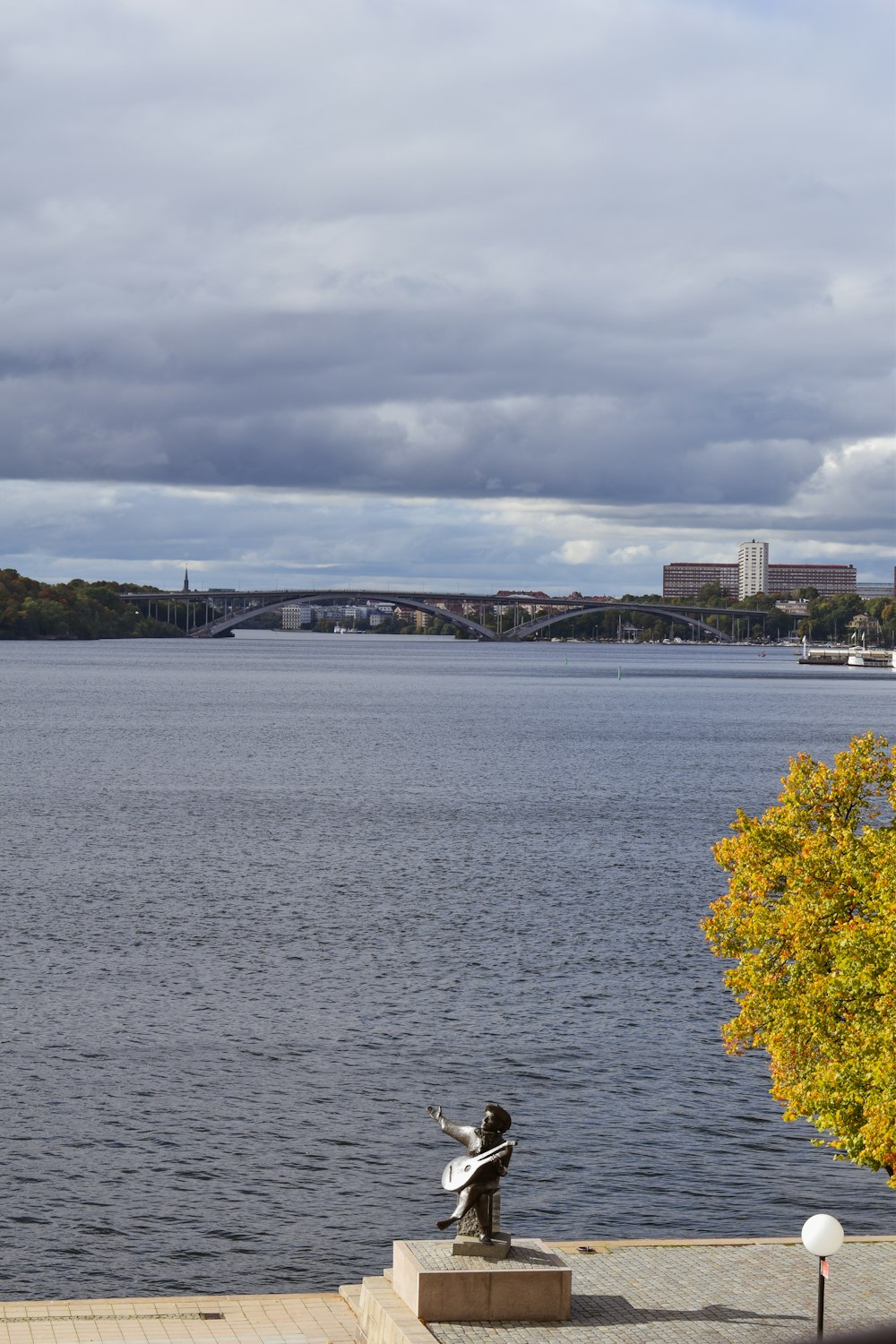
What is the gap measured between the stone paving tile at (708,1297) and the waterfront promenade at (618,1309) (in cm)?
2

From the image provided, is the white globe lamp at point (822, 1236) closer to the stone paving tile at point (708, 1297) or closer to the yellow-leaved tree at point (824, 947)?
the stone paving tile at point (708, 1297)

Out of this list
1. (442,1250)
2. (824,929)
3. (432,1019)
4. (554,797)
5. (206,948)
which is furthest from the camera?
(554,797)

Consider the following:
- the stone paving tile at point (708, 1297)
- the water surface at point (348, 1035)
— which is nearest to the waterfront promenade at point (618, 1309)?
the stone paving tile at point (708, 1297)

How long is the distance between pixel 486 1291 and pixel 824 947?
26.2 feet

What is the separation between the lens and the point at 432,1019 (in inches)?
1454

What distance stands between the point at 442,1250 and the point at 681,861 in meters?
44.7

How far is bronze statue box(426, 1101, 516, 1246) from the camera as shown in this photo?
18594mm

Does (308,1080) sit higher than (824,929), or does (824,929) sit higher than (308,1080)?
(824,929)

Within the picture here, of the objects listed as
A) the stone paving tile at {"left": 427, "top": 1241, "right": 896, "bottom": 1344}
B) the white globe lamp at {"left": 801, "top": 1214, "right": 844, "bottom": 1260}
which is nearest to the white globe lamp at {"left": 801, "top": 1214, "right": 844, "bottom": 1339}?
the white globe lamp at {"left": 801, "top": 1214, "right": 844, "bottom": 1260}

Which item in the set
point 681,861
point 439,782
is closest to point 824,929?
point 681,861

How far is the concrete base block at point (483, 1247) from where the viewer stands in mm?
18766

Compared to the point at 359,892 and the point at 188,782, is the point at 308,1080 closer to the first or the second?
→ the point at 359,892

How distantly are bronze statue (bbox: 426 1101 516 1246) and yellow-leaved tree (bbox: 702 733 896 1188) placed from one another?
4886 millimetres

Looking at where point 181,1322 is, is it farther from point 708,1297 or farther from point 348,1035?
point 348,1035
